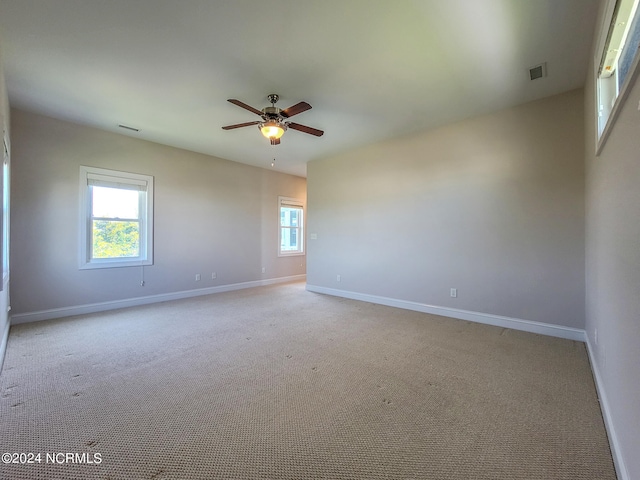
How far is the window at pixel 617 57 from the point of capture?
1.37 meters

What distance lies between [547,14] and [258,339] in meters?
3.81

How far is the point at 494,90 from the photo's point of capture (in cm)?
312

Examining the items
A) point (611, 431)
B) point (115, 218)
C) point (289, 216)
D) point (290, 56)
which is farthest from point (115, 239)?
point (611, 431)

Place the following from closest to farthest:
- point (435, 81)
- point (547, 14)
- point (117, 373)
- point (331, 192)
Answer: point (547, 14)
point (117, 373)
point (435, 81)
point (331, 192)

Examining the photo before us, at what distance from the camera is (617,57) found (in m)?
1.79

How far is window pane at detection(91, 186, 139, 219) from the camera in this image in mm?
4355

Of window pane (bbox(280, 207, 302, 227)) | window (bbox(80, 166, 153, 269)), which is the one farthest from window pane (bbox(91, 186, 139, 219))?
window pane (bbox(280, 207, 302, 227))

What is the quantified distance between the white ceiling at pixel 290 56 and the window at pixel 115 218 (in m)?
0.93

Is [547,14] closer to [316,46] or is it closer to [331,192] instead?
[316,46]

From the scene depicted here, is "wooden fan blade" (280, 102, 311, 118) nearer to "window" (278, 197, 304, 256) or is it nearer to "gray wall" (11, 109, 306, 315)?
"gray wall" (11, 109, 306, 315)

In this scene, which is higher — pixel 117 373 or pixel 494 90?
pixel 494 90

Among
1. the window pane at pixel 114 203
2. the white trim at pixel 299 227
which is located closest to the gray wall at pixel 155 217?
the white trim at pixel 299 227

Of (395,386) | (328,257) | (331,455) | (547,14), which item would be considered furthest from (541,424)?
(328,257)

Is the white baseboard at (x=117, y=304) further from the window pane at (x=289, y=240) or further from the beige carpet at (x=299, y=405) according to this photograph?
the window pane at (x=289, y=240)
